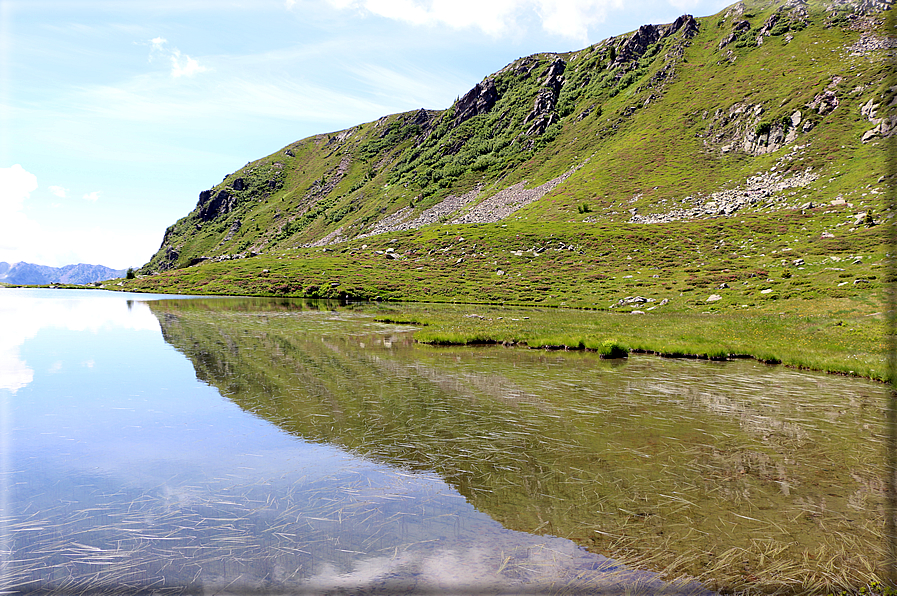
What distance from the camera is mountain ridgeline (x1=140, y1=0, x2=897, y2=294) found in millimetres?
94875

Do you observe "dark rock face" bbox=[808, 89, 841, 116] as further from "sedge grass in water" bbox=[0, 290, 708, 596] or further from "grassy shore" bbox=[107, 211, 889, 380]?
"sedge grass in water" bbox=[0, 290, 708, 596]

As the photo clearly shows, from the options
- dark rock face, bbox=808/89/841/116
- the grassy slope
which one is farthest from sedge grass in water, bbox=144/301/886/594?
dark rock face, bbox=808/89/841/116

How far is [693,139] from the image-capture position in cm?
12581

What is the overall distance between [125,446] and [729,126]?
14559cm

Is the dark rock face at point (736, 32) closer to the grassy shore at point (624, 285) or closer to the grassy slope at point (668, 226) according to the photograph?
the grassy slope at point (668, 226)

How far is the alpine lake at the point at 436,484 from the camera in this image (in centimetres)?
703

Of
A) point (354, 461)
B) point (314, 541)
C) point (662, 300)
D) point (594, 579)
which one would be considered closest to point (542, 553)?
point (594, 579)

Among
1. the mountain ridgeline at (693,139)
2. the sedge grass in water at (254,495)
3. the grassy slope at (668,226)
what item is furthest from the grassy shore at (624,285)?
the sedge grass in water at (254,495)

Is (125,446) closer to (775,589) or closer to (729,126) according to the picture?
(775,589)

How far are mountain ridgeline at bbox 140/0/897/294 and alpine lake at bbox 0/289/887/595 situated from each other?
74236 mm

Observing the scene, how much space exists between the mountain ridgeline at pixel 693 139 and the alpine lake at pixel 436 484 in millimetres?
74236

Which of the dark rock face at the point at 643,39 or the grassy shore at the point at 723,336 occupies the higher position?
the dark rock face at the point at 643,39

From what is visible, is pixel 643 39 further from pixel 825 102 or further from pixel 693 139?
pixel 825 102

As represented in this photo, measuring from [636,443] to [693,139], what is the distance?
13710cm
